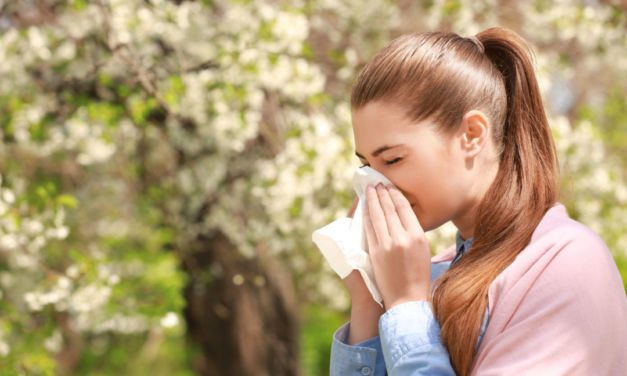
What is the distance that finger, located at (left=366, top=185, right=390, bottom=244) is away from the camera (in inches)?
53.9

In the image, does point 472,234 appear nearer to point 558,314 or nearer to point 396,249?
point 396,249

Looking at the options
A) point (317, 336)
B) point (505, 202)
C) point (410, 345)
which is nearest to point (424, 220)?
point (505, 202)

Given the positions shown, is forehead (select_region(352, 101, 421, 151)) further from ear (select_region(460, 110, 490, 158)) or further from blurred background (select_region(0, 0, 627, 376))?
blurred background (select_region(0, 0, 627, 376))

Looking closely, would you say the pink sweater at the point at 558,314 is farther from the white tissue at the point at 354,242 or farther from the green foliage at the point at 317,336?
the green foliage at the point at 317,336

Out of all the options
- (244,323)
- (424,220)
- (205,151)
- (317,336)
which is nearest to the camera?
(424,220)

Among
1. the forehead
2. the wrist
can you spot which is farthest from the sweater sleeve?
the forehead

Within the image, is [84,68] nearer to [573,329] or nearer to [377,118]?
[377,118]

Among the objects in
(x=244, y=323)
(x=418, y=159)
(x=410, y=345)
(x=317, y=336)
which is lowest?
(x=317, y=336)

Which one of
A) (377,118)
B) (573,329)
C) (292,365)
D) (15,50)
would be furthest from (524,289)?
(292,365)

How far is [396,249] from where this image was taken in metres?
1.33

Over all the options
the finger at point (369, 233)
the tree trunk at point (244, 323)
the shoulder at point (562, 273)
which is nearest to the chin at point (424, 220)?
the finger at point (369, 233)

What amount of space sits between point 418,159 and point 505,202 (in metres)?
0.21

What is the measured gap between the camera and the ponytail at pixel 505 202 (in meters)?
1.22

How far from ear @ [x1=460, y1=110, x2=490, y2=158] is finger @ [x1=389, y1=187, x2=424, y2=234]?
169 millimetres
